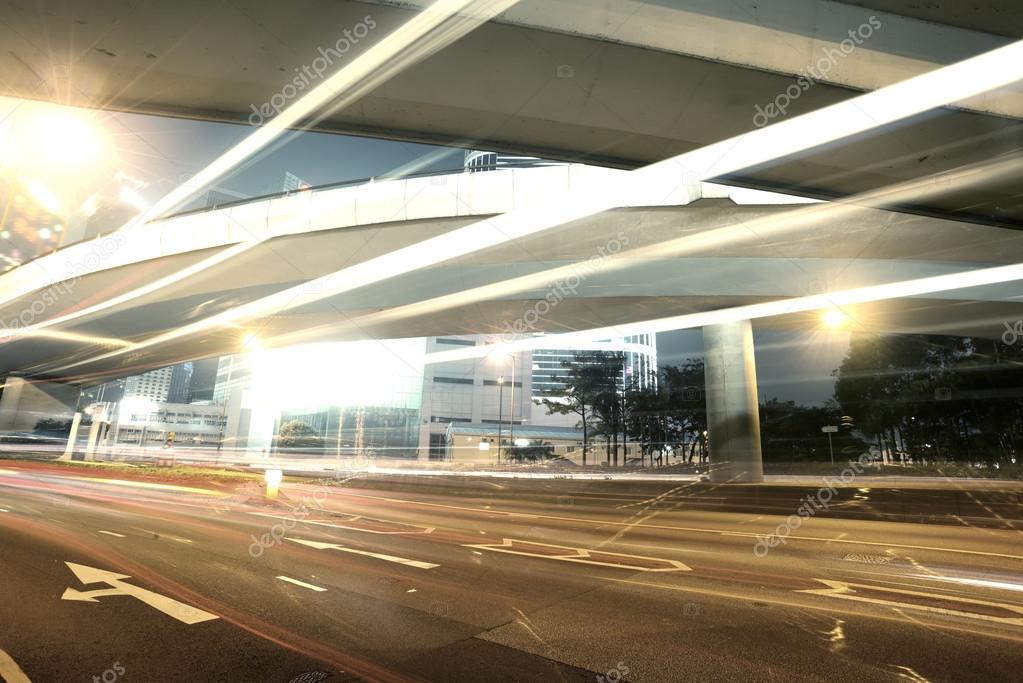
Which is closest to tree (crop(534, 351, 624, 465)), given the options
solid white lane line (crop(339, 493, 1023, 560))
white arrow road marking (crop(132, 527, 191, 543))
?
solid white lane line (crop(339, 493, 1023, 560))

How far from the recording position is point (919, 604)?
18.8ft

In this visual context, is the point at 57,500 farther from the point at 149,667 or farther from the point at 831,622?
the point at 831,622

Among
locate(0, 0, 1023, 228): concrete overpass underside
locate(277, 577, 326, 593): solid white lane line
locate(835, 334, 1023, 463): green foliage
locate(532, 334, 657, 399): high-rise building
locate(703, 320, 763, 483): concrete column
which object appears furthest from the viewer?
locate(532, 334, 657, 399): high-rise building

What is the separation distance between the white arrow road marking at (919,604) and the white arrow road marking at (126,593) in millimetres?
7335

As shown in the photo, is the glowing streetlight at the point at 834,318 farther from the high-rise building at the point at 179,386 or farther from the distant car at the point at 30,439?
the high-rise building at the point at 179,386

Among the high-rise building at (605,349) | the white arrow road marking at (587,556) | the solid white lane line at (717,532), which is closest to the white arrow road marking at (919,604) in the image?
the white arrow road marking at (587,556)

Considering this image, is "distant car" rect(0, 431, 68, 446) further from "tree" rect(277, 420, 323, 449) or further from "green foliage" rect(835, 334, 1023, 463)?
"green foliage" rect(835, 334, 1023, 463)

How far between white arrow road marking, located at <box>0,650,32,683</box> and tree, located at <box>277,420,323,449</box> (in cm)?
5933

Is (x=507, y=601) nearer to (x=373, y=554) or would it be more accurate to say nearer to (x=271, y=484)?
(x=373, y=554)

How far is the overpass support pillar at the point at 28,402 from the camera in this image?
48562mm

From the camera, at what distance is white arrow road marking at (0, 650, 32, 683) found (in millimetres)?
→ 3732

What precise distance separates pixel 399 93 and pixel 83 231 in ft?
74.8

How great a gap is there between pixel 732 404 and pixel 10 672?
82.5 ft

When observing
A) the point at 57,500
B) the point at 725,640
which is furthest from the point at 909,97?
the point at 57,500
